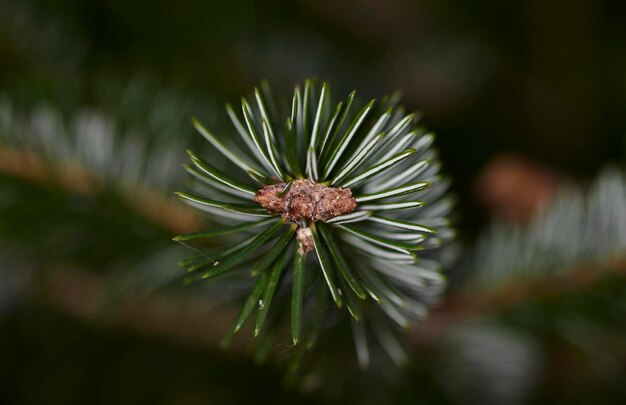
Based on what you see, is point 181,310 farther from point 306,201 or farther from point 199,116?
point 306,201

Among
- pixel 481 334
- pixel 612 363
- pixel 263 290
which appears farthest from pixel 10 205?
pixel 612 363

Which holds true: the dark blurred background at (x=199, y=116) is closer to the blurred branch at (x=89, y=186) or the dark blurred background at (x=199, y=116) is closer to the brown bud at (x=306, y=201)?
the blurred branch at (x=89, y=186)

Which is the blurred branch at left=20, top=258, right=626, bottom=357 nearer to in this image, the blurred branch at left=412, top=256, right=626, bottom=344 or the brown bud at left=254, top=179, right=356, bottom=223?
→ the blurred branch at left=412, top=256, right=626, bottom=344

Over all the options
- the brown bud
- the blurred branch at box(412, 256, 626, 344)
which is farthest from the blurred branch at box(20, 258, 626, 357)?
the brown bud

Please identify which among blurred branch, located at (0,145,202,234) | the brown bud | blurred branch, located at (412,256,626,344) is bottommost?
blurred branch, located at (412,256,626,344)

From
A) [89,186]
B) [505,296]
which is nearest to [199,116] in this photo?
[89,186]

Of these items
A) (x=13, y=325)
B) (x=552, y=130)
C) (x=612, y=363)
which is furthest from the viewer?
(x=552, y=130)

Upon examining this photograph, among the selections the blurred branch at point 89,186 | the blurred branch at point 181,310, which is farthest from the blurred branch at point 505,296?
the blurred branch at point 89,186

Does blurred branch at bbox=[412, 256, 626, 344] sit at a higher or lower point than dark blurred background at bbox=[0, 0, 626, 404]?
lower

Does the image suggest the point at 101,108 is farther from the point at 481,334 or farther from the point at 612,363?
the point at 612,363

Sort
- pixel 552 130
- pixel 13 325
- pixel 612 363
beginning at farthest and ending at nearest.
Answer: pixel 552 130, pixel 13 325, pixel 612 363
